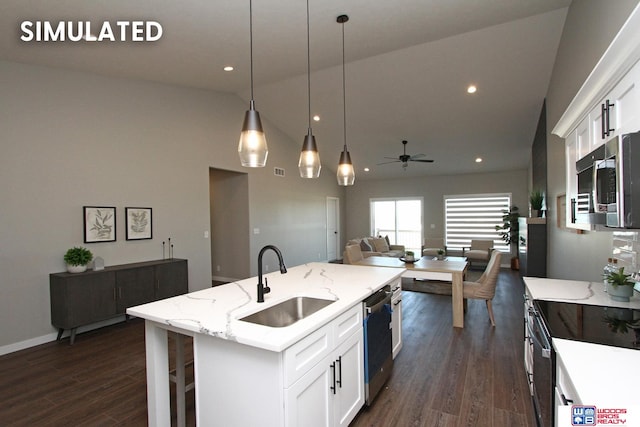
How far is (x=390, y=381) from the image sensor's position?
2678 mm

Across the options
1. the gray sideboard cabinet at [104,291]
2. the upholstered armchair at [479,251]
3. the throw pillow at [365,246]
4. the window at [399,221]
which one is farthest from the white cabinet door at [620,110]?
the window at [399,221]

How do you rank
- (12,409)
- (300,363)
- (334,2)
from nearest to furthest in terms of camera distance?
(300,363) → (12,409) → (334,2)

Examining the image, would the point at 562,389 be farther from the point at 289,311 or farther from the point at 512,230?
the point at 512,230

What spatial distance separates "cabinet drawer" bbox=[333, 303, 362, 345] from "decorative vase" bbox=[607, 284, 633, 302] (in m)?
1.57

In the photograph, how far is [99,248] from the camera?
4074mm

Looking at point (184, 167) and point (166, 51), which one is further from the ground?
point (166, 51)

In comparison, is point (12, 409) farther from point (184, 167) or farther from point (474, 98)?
point (474, 98)

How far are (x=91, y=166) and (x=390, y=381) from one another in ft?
13.9

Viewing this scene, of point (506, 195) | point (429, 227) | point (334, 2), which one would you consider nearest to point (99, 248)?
point (334, 2)

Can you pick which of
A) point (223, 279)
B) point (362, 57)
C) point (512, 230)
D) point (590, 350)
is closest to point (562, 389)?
point (590, 350)

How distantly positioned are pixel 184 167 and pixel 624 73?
5147 millimetres

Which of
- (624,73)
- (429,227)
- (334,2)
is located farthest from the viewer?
(429,227)

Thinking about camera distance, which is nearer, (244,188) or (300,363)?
(300,363)

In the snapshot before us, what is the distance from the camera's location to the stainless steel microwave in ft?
3.81
